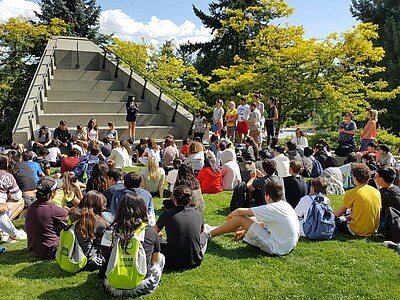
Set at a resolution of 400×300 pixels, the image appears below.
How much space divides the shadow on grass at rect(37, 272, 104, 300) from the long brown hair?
576mm

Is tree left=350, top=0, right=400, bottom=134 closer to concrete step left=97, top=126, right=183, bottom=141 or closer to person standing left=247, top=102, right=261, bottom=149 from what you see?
person standing left=247, top=102, right=261, bottom=149

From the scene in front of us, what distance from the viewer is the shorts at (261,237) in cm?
544

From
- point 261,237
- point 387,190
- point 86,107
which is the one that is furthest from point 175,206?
point 86,107

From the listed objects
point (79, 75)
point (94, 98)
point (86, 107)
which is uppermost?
point (79, 75)

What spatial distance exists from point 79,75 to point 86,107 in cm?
293

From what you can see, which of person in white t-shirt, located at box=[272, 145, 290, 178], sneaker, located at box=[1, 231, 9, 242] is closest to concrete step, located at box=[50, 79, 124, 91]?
person in white t-shirt, located at box=[272, 145, 290, 178]

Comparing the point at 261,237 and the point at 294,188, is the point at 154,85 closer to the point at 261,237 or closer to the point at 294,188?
the point at 294,188

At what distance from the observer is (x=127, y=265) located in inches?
158

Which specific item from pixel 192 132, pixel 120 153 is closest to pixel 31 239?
pixel 120 153

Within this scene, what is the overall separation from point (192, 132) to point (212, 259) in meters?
11.5

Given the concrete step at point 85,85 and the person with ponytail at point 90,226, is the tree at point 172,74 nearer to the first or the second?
the concrete step at point 85,85

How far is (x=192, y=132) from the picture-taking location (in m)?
16.6

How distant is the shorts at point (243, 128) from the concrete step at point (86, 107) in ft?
17.7

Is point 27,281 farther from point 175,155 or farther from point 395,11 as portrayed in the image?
point 395,11
